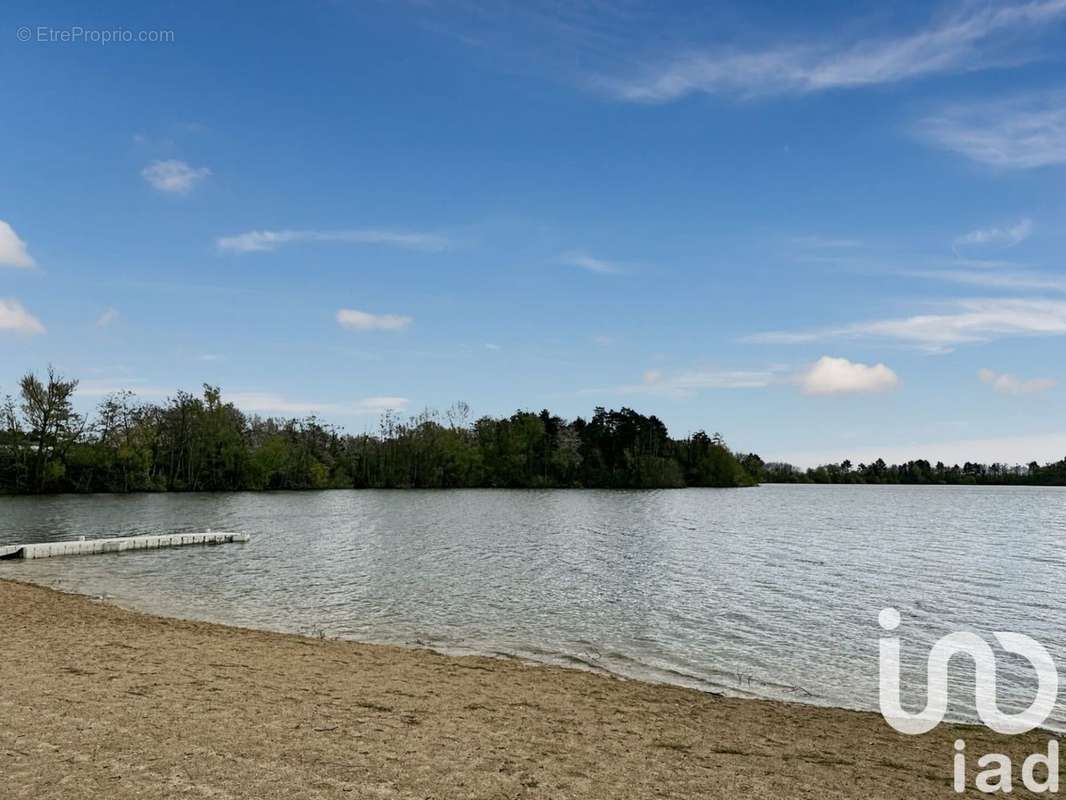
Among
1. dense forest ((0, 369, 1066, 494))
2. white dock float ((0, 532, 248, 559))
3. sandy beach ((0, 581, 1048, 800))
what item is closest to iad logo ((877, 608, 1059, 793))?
sandy beach ((0, 581, 1048, 800))

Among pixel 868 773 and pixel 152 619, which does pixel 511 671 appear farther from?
pixel 152 619

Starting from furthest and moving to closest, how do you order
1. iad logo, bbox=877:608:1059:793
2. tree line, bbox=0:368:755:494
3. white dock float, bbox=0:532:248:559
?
1. tree line, bbox=0:368:755:494
2. white dock float, bbox=0:532:248:559
3. iad logo, bbox=877:608:1059:793

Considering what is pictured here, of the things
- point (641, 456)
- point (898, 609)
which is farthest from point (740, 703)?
point (641, 456)

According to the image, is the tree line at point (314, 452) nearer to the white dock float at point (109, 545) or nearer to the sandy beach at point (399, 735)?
the white dock float at point (109, 545)

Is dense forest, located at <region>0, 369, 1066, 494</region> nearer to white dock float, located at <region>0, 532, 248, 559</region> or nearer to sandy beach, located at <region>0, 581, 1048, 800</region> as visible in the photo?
white dock float, located at <region>0, 532, 248, 559</region>

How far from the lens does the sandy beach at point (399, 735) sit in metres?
6.71

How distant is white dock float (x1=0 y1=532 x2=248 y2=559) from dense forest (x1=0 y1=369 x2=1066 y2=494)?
53.3 metres

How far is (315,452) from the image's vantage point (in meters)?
109

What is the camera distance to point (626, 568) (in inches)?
1108

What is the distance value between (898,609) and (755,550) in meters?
14.3

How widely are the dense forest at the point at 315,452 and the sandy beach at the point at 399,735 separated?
78204 millimetres

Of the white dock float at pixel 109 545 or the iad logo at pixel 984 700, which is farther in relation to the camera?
the white dock float at pixel 109 545

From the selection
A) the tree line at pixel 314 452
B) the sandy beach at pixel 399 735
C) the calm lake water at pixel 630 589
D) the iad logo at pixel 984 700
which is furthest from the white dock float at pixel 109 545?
the tree line at pixel 314 452

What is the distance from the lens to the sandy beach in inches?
264
